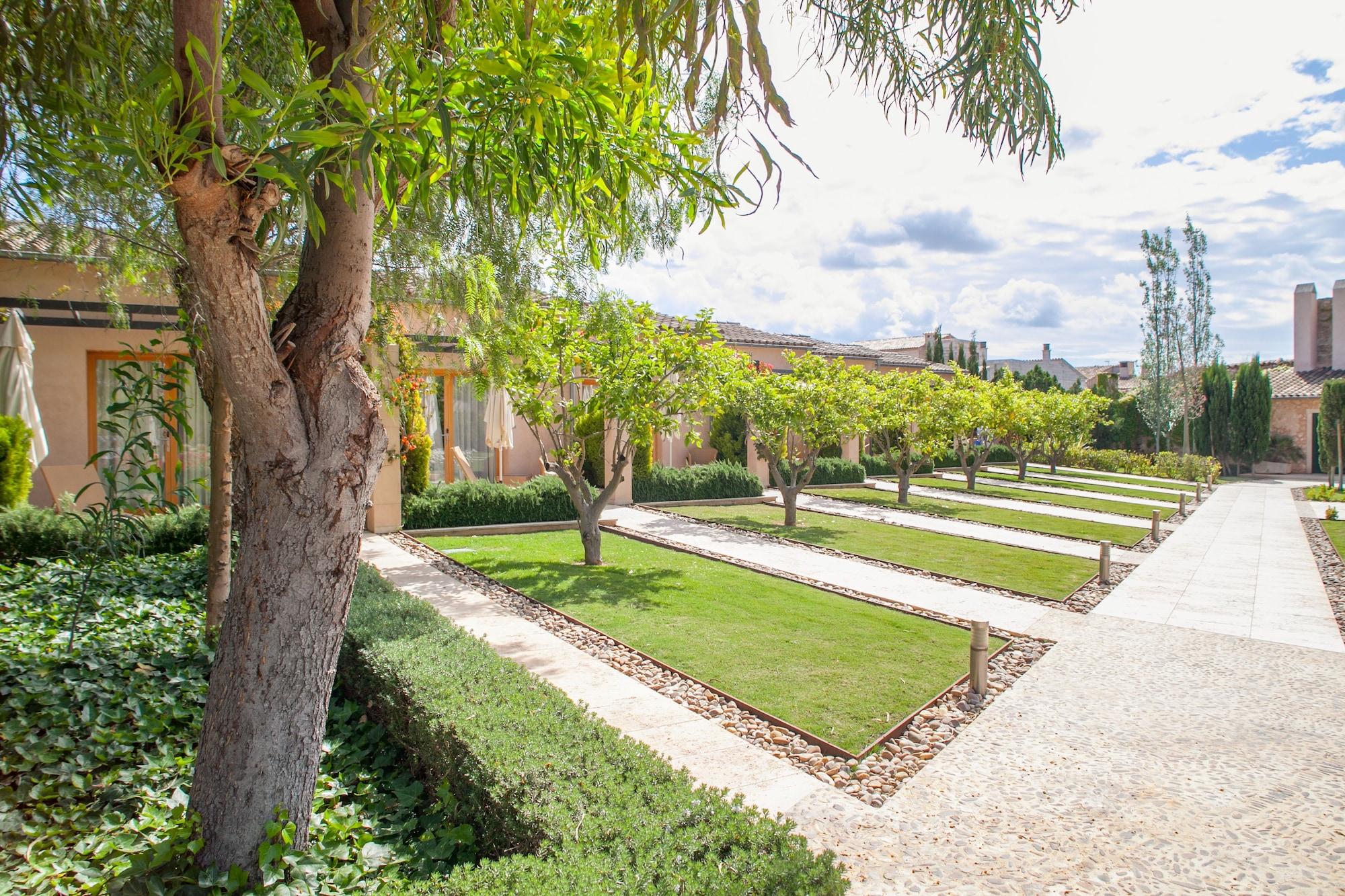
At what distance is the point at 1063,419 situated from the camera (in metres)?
28.1

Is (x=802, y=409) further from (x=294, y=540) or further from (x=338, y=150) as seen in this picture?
(x=338, y=150)

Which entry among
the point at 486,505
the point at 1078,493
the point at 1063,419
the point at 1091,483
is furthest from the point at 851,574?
the point at 1091,483

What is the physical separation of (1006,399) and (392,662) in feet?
81.0

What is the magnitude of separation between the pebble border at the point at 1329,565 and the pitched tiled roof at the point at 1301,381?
20801 millimetres

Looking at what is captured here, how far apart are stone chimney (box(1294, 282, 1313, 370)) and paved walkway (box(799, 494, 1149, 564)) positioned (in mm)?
34326

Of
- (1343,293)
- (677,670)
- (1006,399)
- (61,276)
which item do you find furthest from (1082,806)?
(1343,293)

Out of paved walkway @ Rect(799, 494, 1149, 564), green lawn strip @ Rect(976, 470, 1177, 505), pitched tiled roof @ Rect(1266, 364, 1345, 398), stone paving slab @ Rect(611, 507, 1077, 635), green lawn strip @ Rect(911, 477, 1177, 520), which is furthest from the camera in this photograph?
pitched tiled roof @ Rect(1266, 364, 1345, 398)

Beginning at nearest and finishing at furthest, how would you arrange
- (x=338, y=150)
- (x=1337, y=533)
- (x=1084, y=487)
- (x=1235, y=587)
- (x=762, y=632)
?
(x=338, y=150), (x=762, y=632), (x=1235, y=587), (x=1337, y=533), (x=1084, y=487)

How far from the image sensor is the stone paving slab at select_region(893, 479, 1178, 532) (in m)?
18.5

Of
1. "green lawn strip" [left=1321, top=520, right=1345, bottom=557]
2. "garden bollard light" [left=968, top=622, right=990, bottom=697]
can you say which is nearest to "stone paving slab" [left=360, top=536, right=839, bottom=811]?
"garden bollard light" [left=968, top=622, right=990, bottom=697]

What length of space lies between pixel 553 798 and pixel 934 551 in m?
11.2

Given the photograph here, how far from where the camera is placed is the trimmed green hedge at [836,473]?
22578 millimetres

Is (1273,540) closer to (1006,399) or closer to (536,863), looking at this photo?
(1006,399)

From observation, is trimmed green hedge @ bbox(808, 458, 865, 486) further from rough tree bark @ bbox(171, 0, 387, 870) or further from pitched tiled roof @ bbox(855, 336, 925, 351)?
pitched tiled roof @ bbox(855, 336, 925, 351)
